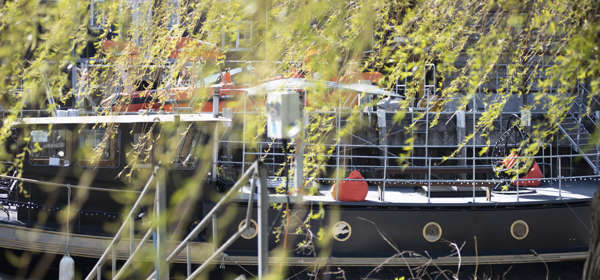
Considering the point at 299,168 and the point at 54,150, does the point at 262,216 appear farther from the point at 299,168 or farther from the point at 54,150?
the point at 54,150

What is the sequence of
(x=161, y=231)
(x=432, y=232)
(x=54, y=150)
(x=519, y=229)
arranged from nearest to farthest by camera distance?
(x=161, y=231) < (x=432, y=232) < (x=519, y=229) < (x=54, y=150)

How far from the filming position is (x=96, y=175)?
25.4ft

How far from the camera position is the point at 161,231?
12.6 feet

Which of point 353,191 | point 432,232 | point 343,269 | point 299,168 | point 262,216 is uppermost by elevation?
point 299,168

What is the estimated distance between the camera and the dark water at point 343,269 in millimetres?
7590

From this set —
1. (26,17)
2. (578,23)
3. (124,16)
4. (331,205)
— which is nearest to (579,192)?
(331,205)

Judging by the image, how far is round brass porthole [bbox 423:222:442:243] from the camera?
7.66 metres

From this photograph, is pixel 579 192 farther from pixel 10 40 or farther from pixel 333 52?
pixel 10 40

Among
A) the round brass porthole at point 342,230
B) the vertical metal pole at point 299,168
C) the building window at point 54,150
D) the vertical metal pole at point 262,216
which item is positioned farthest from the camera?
the building window at point 54,150

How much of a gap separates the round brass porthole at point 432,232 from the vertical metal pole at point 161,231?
14.6 feet

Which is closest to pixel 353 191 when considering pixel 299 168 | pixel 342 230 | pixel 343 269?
pixel 342 230

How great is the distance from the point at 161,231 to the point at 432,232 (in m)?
4.71

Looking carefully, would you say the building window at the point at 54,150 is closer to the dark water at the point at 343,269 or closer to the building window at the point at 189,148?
the dark water at the point at 343,269

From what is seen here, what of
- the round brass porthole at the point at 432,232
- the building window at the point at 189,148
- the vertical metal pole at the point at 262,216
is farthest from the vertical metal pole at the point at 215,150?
the vertical metal pole at the point at 262,216
